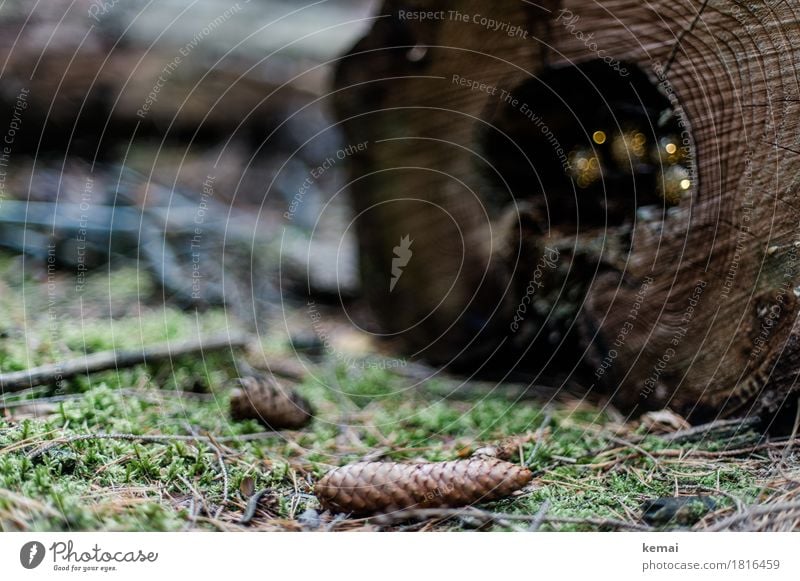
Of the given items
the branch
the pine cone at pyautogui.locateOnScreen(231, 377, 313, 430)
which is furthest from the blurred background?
the pine cone at pyautogui.locateOnScreen(231, 377, 313, 430)

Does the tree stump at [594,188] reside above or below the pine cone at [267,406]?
above

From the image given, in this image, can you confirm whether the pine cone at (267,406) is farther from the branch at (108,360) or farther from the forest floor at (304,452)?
the branch at (108,360)

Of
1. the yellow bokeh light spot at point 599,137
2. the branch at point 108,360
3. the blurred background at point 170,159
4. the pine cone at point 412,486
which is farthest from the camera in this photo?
the blurred background at point 170,159

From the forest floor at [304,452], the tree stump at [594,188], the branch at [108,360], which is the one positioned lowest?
the forest floor at [304,452]

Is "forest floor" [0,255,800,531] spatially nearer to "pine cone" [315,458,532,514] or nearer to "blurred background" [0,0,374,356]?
"pine cone" [315,458,532,514]

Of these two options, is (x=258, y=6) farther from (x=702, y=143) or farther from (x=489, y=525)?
(x=489, y=525)

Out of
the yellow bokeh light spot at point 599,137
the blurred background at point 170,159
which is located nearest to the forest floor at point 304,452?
the blurred background at point 170,159

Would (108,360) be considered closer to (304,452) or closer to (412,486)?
(304,452)
